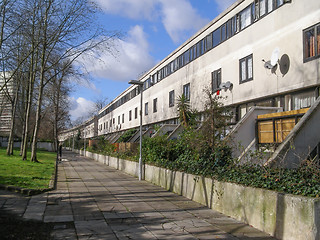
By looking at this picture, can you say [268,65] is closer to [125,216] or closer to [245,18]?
[245,18]

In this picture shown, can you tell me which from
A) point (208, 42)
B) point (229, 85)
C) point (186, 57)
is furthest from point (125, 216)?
point (186, 57)

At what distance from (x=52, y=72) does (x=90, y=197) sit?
18.3 metres

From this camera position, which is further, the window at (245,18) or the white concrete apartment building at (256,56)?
the window at (245,18)

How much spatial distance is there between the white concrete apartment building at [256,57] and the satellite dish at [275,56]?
0.15ft

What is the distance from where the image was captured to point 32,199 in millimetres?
9688

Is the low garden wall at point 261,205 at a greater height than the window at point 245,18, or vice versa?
the window at point 245,18

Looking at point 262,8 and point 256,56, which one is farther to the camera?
point 256,56

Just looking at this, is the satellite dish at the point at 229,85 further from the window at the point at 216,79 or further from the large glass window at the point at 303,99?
the large glass window at the point at 303,99

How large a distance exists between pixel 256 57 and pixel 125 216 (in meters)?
12.1

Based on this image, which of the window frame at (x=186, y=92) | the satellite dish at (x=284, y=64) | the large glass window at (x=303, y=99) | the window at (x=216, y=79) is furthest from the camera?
the window frame at (x=186, y=92)

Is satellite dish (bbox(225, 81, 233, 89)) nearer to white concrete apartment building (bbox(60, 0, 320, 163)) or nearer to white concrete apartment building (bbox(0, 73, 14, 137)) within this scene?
white concrete apartment building (bbox(60, 0, 320, 163))

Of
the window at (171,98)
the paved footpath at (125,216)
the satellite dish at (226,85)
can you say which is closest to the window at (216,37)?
the satellite dish at (226,85)

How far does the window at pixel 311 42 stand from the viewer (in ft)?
42.0

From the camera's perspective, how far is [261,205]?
6.68 meters
